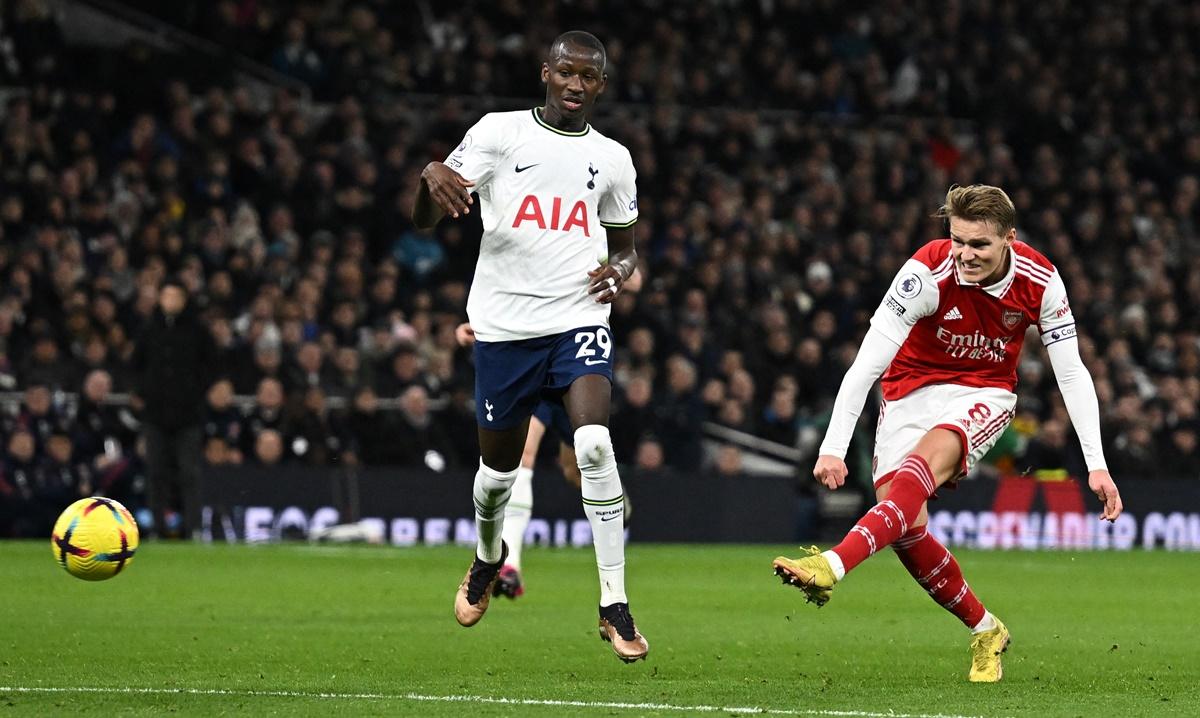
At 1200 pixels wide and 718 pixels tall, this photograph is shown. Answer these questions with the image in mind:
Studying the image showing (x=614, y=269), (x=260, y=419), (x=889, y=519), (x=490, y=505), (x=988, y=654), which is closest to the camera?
(x=889, y=519)

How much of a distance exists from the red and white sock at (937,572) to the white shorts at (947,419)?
0.98 ft

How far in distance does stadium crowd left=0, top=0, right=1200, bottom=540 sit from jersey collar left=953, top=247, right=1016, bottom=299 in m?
10.8

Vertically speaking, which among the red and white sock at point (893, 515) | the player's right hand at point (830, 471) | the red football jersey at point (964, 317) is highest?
the red football jersey at point (964, 317)

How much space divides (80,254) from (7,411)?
209 cm

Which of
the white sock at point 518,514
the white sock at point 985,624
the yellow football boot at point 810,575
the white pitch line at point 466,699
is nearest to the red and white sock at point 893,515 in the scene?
the yellow football boot at point 810,575

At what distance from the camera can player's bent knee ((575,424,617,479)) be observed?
807cm

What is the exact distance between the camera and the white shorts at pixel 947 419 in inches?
317

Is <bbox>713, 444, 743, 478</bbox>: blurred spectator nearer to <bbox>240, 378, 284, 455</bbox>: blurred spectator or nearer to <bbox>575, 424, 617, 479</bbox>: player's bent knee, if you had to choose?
<bbox>240, 378, 284, 455</bbox>: blurred spectator

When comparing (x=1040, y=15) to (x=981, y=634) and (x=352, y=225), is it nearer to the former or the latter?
(x=352, y=225)

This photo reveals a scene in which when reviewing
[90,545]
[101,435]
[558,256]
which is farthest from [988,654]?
[101,435]

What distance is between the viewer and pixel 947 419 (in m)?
8.05

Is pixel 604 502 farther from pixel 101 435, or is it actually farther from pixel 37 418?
pixel 101 435

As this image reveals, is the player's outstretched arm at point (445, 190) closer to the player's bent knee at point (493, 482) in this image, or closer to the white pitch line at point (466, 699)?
the player's bent knee at point (493, 482)

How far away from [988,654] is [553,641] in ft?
7.80
